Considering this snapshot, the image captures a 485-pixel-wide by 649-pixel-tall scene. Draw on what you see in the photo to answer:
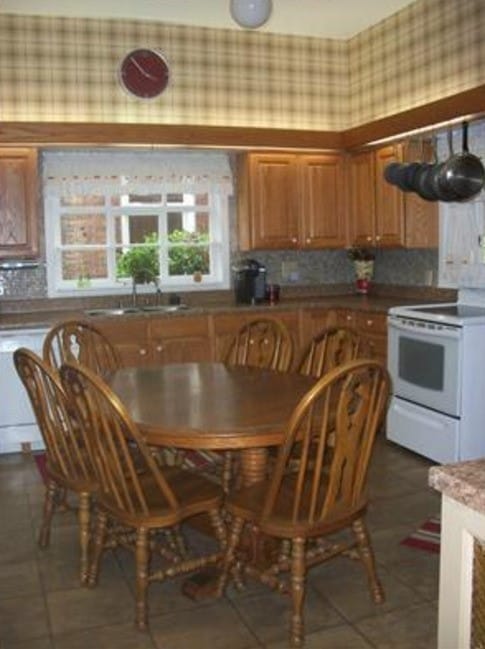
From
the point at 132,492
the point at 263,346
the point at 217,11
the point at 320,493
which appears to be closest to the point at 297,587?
the point at 320,493

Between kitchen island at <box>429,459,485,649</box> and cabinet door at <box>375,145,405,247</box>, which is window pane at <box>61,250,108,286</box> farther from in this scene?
kitchen island at <box>429,459,485,649</box>

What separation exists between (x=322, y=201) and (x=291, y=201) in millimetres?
263

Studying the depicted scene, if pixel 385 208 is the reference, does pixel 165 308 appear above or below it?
below

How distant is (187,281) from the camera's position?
5676 mm

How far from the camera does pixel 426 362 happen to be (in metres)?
4.23

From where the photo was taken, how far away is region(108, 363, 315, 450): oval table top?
2.41 meters

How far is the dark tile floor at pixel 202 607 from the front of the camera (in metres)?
2.39

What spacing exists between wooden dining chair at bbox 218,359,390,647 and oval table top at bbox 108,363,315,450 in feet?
0.53

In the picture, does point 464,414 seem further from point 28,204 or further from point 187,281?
point 28,204

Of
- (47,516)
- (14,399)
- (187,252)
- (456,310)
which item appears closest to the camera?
(47,516)

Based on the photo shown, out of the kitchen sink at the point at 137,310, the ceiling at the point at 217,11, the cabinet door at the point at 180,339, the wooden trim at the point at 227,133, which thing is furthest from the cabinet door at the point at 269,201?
the ceiling at the point at 217,11

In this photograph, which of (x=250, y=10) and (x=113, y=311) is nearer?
(x=250, y=10)

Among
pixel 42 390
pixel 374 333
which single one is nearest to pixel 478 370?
pixel 374 333

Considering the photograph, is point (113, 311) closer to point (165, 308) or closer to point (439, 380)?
point (165, 308)
